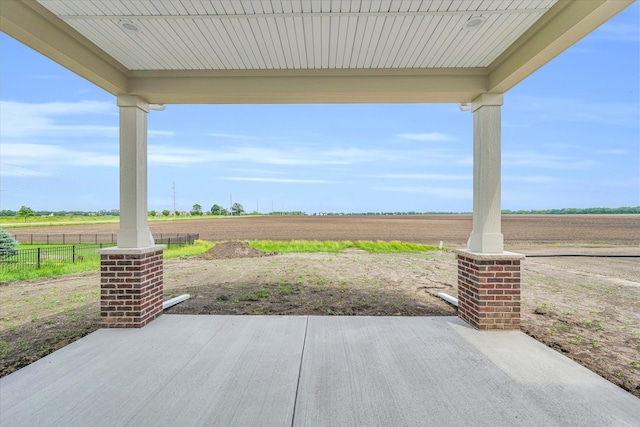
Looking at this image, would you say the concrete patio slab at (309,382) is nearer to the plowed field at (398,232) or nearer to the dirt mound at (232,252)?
the dirt mound at (232,252)

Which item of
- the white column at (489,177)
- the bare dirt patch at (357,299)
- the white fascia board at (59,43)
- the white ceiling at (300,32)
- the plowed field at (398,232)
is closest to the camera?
the white fascia board at (59,43)

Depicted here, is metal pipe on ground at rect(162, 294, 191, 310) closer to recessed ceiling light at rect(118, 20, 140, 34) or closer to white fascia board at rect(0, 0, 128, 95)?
white fascia board at rect(0, 0, 128, 95)

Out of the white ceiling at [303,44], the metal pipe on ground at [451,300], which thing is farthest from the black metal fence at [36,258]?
the metal pipe on ground at [451,300]

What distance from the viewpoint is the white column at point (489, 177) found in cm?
431

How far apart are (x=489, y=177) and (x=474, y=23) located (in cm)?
193

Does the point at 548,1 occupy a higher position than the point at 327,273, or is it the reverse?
the point at 548,1

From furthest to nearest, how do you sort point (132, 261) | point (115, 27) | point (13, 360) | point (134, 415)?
point (132, 261) < point (13, 360) < point (115, 27) < point (134, 415)

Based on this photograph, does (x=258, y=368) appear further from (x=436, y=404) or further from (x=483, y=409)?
(x=483, y=409)

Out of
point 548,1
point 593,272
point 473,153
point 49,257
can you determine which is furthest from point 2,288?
point 593,272

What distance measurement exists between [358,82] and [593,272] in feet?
29.7

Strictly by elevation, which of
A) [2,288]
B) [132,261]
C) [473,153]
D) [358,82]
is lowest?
[2,288]

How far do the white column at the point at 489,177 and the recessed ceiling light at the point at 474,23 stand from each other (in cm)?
133

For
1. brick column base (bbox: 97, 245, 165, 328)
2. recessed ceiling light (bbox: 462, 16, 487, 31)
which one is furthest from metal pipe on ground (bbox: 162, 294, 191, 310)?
recessed ceiling light (bbox: 462, 16, 487, 31)

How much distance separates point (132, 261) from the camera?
13.8 feet
